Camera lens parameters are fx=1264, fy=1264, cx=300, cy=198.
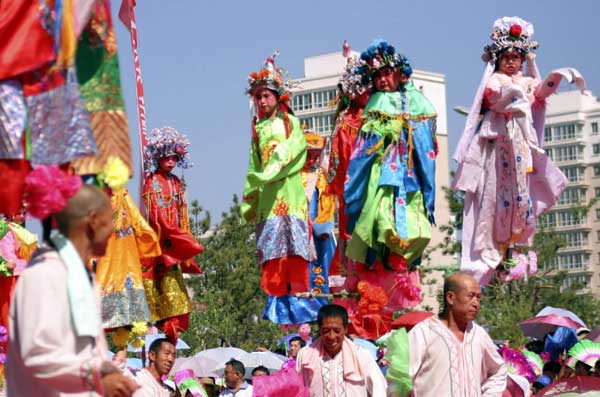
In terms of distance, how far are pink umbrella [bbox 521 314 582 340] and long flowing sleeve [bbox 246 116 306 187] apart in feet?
10.9

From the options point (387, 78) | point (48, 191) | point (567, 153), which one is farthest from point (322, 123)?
point (48, 191)

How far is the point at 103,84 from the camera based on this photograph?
19.3 ft

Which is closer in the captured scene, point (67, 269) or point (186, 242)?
point (67, 269)

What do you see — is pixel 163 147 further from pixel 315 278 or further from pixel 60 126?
pixel 60 126

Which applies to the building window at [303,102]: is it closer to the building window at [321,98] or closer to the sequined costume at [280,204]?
the building window at [321,98]

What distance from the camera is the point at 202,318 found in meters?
27.8

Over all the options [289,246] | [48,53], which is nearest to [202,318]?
[289,246]

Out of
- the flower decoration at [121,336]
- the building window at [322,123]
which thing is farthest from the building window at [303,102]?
the flower decoration at [121,336]

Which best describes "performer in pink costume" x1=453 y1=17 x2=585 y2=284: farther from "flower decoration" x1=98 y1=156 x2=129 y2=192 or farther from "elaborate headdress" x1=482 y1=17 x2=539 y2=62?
→ "flower decoration" x1=98 y1=156 x2=129 y2=192

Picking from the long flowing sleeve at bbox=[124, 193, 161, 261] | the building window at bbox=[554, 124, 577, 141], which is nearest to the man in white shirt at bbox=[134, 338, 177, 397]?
the long flowing sleeve at bbox=[124, 193, 161, 261]

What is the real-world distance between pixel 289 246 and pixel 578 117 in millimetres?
106035

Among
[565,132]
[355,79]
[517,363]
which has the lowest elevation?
[517,363]

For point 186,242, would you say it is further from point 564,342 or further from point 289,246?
point 564,342

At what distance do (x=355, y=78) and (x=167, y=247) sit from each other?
2535 millimetres
